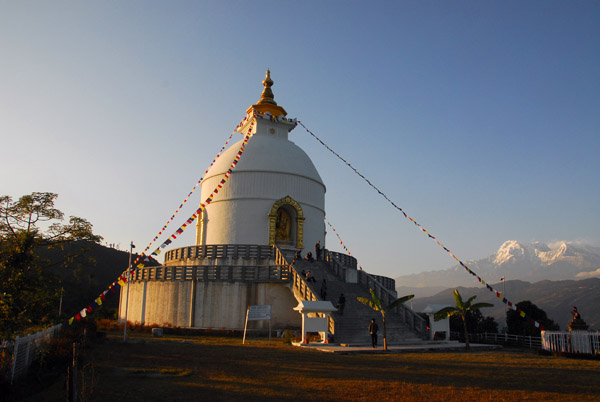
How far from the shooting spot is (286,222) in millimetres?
33031

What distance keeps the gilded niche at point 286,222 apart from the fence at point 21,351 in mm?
18606

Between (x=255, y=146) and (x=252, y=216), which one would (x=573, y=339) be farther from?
(x=255, y=146)

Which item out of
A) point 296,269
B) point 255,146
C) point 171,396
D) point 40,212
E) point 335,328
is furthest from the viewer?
point 255,146

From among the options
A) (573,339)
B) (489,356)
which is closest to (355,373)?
(489,356)

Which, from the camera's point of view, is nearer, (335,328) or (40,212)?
(40,212)

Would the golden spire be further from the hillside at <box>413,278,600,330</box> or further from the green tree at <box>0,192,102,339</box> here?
the hillside at <box>413,278,600,330</box>

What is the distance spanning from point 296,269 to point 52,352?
13.3 metres

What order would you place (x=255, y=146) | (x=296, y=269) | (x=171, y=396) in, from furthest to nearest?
(x=255, y=146) → (x=296, y=269) → (x=171, y=396)

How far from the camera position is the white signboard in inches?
840

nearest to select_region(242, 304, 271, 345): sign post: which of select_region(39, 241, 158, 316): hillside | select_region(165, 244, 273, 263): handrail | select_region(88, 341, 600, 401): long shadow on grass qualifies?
select_region(88, 341, 600, 401): long shadow on grass

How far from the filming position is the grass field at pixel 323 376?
9594 mm

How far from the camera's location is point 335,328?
1975cm

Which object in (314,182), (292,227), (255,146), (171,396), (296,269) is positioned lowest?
(171,396)

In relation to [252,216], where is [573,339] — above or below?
below
